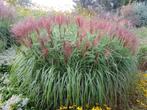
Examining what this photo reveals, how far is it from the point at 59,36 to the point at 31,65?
63cm

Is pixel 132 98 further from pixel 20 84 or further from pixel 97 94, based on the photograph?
pixel 20 84

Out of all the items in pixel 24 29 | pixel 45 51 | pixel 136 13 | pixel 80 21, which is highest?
pixel 80 21

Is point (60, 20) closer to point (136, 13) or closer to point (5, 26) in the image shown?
point (5, 26)

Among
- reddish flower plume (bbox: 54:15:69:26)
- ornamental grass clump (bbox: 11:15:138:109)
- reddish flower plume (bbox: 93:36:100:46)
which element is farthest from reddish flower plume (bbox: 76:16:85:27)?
reddish flower plume (bbox: 93:36:100:46)

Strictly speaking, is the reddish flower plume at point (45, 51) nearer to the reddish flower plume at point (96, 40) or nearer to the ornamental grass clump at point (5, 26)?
the reddish flower plume at point (96, 40)

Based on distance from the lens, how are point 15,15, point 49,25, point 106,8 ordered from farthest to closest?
1. point 106,8
2. point 15,15
3. point 49,25

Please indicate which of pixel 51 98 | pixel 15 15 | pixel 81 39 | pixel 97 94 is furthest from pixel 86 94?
pixel 15 15

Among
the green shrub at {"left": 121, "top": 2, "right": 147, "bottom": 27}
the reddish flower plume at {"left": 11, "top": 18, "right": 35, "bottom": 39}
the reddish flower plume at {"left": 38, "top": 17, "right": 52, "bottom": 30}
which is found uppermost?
the reddish flower plume at {"left": 38, "top": 17, "right": 52, "bottom": 30}

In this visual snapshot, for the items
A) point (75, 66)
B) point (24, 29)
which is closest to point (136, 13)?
point (24, 29)

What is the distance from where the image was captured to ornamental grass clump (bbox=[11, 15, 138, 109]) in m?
4.80

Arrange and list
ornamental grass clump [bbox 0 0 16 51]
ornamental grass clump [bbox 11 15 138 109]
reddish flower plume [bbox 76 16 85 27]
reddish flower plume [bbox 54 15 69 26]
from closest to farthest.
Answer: ornamental grass clump [bbox 11 15 138 109] < reddish flower plume [bbox 76 16 85 27] < reddish flower plume [bbox 54 15 69 26] < ornamental grass clump [bbox 0 0 16 51]

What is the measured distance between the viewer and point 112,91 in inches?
196

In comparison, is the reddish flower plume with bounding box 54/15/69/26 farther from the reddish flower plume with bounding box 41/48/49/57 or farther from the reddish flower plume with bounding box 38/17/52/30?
the reddish flower plume with bounding box 41/48/49/57

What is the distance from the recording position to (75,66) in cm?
490
